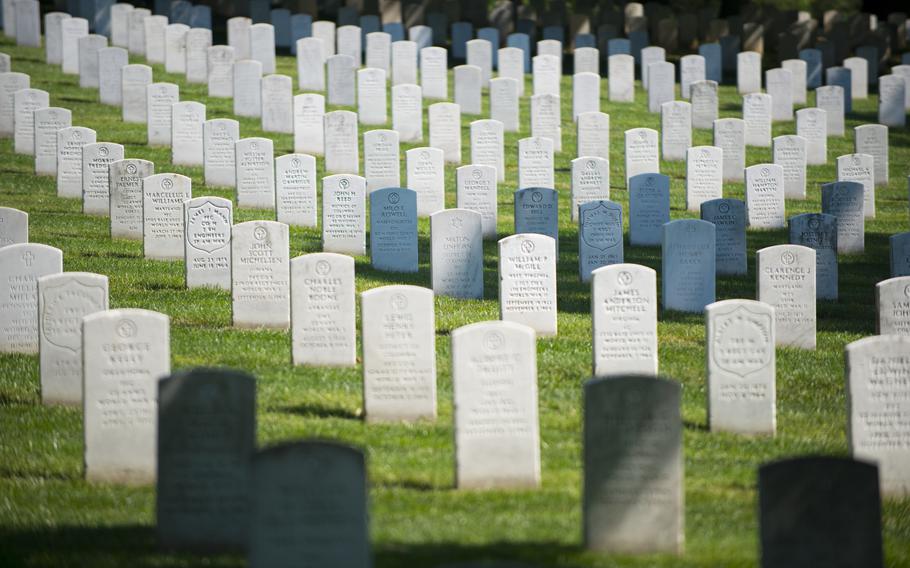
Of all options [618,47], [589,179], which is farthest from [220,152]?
[618,47]

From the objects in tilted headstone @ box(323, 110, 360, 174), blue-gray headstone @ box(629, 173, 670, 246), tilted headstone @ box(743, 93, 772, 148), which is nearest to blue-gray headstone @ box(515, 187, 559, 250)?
blue-gray headstone @ box(629, 173, 670, 246)

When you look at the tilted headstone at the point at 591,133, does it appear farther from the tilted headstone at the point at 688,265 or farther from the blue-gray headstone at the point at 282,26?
the blue-gray headstone at the point at 282,26

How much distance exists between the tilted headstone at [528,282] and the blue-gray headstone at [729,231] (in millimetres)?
4048

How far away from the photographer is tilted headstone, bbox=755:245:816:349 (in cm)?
1370

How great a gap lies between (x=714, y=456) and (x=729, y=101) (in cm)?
2193

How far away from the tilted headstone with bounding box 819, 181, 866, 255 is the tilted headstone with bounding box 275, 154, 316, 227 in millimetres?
6897

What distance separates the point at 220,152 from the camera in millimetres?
20781

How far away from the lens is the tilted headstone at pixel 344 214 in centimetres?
1709

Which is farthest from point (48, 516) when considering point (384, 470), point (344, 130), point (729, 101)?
point (729, 101)

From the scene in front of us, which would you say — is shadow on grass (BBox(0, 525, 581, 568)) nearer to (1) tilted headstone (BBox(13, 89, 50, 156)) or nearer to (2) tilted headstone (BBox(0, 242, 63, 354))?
(2) tilted headstone (BBox(0, 242, 63, 354))

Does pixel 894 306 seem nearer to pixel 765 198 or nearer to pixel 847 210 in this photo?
pixel 847 210

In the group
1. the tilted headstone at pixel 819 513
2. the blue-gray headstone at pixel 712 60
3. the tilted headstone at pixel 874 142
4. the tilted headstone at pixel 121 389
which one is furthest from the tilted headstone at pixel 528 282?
the blue-gray headstone at pixel 712 60

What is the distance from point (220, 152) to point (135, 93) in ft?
17.0

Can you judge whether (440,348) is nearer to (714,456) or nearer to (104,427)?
(714,456)
